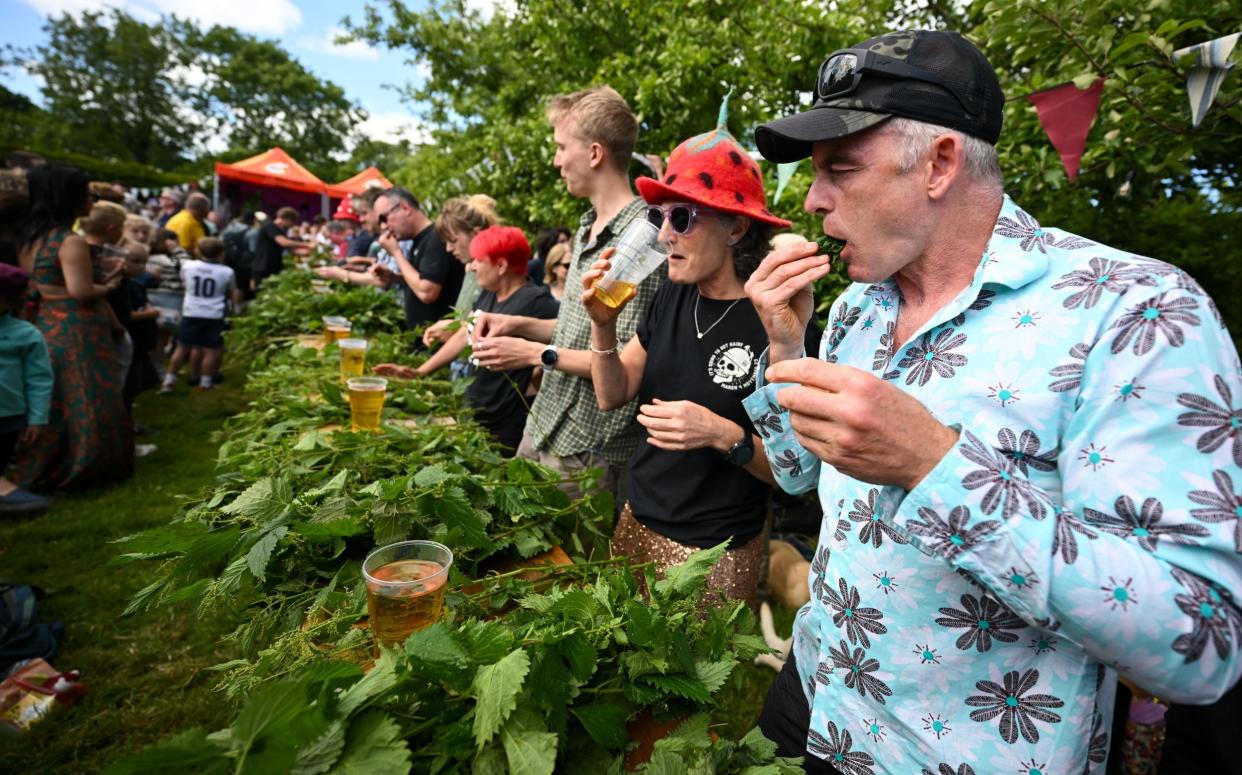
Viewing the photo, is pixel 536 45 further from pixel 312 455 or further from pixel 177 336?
pixel 312 455

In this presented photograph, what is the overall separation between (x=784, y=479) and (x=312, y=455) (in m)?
1.57

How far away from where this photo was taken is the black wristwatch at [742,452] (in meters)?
2.05

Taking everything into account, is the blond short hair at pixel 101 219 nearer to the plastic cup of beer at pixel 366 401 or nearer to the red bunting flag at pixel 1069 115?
the plastic cup of beer at pixel 366 401

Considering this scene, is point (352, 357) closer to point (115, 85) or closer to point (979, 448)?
point (979, 448)

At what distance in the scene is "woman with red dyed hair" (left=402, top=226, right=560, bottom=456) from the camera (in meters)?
3.59

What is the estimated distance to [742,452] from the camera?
2.06 metres

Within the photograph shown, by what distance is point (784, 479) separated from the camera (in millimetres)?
1709

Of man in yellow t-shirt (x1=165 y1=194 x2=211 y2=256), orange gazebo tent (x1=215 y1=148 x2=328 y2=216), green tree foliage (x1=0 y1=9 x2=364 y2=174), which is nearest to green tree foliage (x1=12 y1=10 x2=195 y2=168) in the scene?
green tree foliage (x1=0 y1=9 x2=364 y2=174)

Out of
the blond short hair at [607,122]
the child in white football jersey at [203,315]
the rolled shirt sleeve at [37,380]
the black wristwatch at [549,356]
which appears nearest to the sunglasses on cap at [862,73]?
the black wristwatch at [549,356]

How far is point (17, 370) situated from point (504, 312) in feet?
12.1

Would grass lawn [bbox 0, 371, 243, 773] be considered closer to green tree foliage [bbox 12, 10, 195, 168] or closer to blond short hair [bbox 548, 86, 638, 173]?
blond short hair [bbox 548, 86, 638, 173]

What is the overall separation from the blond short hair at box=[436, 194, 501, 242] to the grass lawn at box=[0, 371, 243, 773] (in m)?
2.22

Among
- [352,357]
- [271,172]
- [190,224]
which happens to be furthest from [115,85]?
[352,357]

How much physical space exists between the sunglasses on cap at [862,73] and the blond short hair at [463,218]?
389 cm
